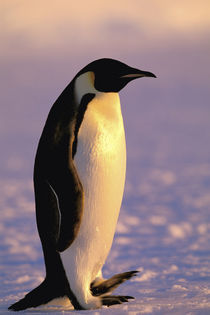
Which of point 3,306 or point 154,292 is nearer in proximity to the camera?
point 3,306

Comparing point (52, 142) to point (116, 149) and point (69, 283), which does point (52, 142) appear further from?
point (69, 283)

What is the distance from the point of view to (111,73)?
4.41m

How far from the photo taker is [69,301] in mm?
4270

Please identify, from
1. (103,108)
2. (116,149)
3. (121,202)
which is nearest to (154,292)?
(121,202)

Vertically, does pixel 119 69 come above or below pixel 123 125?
above

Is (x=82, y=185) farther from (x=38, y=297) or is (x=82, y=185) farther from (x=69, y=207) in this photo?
(x=38, y=297)

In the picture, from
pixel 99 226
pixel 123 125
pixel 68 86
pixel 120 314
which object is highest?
pixel 68 86

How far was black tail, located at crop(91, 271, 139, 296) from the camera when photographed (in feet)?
14.3

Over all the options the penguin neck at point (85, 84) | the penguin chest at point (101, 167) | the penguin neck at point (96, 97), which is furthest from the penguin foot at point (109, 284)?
the penguin neck at point (85, 84)

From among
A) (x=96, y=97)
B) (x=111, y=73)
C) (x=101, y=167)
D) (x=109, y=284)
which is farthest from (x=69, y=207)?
(x=111, y=73)

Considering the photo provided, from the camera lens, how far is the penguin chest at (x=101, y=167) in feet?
13.8

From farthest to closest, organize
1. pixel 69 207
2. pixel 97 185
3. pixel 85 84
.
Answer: pixel 85 84, pixel 97 185, pixel 69 207

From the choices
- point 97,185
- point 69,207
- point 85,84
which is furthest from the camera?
point 85,84

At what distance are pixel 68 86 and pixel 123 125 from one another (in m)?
0.55
